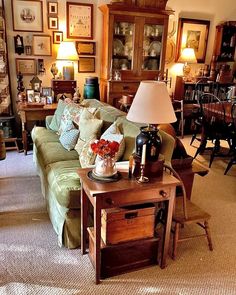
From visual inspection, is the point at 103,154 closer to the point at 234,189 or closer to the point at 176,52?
the point at 234,189

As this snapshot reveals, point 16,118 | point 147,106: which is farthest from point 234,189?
point 16,118

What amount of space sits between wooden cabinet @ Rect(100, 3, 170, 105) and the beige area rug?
7.74ft

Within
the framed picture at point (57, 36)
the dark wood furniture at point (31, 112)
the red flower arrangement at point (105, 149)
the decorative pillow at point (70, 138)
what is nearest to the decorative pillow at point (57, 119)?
the dark wood furniture at point (31, 112)

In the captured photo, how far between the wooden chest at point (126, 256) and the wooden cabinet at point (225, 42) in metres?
4.44

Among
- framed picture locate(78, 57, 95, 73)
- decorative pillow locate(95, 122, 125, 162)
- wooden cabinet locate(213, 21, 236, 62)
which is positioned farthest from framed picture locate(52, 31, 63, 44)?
wooden cabinet locate(213, 21, 236, 62)

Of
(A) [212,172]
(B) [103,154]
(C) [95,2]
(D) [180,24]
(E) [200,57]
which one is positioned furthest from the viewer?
(E) [200,57]

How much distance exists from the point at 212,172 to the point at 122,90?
6.12 ft

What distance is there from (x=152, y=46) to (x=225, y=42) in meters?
1.68

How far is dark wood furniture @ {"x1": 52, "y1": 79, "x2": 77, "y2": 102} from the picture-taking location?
14.1 ft

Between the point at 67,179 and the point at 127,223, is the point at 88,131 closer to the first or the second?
the point at 67,179

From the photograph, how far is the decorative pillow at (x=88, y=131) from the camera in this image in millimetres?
2697

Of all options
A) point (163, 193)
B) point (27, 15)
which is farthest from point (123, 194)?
point (27, 15)

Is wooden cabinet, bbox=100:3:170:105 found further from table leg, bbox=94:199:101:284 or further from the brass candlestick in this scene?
table leg, bbox=94:199:101:284

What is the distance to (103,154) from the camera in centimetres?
179
